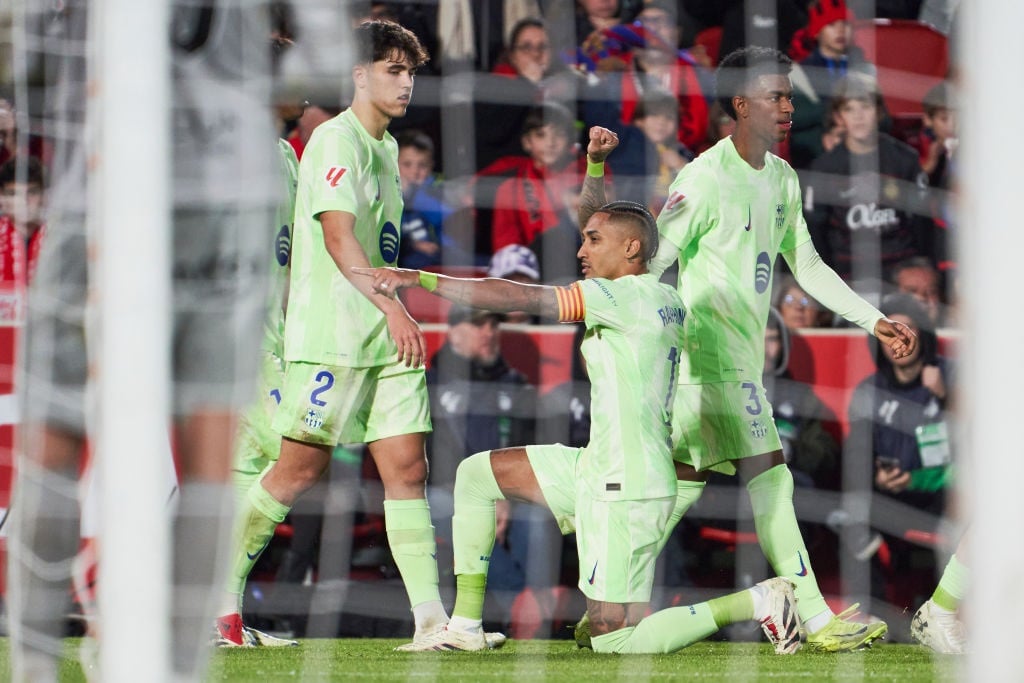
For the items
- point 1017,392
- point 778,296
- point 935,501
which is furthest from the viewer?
point 778,296

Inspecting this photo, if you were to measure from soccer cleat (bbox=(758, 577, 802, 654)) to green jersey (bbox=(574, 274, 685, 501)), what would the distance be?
37 cm

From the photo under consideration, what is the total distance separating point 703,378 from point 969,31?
7.48ft

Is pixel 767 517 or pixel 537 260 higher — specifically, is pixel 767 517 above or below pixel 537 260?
below

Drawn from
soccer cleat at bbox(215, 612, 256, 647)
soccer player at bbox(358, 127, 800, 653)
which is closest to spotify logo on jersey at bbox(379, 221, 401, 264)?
soccer player at bbox(358, 127, 800, 653)

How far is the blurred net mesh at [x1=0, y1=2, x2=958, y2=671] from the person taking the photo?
122 inches

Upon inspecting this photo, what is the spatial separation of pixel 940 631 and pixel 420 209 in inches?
88.2

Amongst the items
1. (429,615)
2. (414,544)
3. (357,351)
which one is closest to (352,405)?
(357,351)

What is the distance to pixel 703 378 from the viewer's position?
4.86 m

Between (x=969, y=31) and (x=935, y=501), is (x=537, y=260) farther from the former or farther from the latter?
(x=969, y=31)

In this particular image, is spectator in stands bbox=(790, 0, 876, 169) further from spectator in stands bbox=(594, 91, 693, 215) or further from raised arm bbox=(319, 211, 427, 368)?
raised arm bbox=(319, 211, 427, 368)

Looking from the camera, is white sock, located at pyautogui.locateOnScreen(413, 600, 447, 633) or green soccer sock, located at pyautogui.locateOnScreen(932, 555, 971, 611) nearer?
white sock, located at pyautogui.locateOnScreen(413, 600, 447, 633)

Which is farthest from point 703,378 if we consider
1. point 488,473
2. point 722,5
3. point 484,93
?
point 722,5

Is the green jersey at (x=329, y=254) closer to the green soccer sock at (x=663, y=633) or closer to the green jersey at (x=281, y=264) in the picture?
the green jersey at (x=281, y=264)

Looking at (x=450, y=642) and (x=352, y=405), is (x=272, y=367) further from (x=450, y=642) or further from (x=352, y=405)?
(x=450, y=642)
